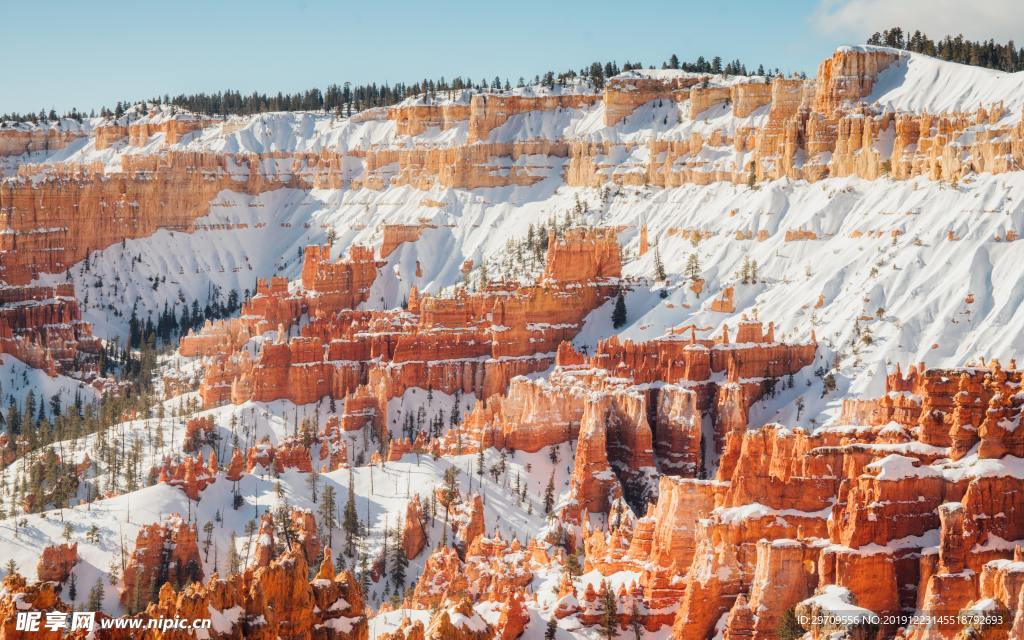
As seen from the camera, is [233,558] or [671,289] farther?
[671,289]

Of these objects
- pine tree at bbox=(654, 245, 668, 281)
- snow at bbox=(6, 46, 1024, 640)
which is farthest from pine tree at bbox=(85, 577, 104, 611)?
pine tree at bbox=(654, 245, 668, 281)

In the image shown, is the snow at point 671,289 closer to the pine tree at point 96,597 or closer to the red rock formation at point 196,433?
the pine tree at point 96,597

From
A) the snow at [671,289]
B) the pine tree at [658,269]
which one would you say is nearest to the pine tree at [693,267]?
the snow at [671,289]

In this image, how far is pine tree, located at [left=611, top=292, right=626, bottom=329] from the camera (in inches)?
4582

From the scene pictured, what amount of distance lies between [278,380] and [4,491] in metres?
25.3

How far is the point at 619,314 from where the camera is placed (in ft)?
383

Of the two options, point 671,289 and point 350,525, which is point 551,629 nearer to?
point 350,525

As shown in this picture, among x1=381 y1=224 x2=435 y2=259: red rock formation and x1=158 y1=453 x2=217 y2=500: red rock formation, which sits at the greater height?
x1=381 y1=224 x2=435 y2=259: red rock formation

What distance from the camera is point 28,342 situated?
133750 mm

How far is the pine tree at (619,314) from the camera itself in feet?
382

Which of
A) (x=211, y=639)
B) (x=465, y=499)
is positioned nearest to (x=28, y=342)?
(x=465, y=499)

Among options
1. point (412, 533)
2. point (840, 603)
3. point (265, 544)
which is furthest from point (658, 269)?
point (840, 603)

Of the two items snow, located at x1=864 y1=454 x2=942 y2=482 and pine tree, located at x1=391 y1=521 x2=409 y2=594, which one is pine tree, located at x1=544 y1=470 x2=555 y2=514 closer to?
pine tree, located at x1=391 y1=521 x2=409 y2=594

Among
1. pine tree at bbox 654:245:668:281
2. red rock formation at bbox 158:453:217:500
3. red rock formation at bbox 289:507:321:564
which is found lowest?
red rock formation at bbox 289:507:321:564
